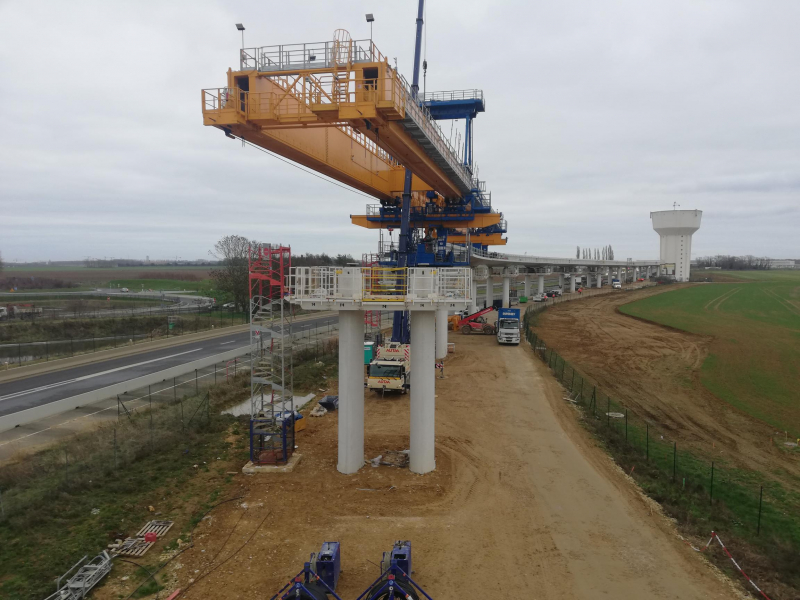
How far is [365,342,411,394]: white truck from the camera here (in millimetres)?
25594

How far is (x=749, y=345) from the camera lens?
41000 millimetres

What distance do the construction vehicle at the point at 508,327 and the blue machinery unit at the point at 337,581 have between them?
32.5 metres

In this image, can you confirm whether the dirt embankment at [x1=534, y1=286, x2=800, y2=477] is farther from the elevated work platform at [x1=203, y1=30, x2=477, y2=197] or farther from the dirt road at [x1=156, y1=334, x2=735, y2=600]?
the elevated work platform at [x1=203, y1=30, x2=477, y2=197]

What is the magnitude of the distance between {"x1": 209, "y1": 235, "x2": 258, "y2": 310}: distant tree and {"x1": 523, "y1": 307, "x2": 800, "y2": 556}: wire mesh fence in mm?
45250

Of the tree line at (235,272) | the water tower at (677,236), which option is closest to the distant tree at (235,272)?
the tree line at (235,272)

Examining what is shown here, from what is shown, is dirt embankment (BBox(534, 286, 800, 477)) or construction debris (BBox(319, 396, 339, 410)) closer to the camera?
dirt embankment (BBox(534, 286, 800, 477))

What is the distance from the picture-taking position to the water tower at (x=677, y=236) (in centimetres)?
14871

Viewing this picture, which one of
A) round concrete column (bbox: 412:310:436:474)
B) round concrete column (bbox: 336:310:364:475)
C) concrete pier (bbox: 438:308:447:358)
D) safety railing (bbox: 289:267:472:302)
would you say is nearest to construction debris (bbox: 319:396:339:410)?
round concrete column (bbox: 336:310:364:475)

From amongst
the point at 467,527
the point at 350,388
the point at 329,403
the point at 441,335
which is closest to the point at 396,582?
the point at 467,527

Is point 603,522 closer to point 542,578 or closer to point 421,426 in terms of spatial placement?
point 542,578

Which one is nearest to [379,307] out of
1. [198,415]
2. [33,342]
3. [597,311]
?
[198,415]

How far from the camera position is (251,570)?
10.8m

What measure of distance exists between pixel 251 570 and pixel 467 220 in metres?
27.4

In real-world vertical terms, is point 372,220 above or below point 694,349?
above
